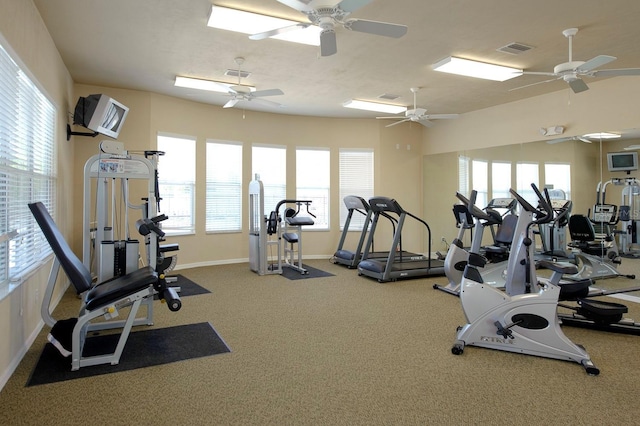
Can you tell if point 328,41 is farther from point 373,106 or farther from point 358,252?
point 358,252

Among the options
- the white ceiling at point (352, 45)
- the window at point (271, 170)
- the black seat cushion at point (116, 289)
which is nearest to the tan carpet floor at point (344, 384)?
the black seat cushion at point (116, 289)

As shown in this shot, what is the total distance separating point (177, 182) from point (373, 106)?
3.71m

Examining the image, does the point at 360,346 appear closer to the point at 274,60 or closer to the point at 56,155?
the point at 274,60

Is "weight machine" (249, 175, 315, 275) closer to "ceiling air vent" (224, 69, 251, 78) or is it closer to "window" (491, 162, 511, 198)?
"ceiling air vent" (224, 69, 251, 78)

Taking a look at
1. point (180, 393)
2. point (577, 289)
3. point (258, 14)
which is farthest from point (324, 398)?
point (258, 14)

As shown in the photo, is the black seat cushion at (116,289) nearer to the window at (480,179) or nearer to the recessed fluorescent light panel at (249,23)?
the recessed fluorescent light panel at (249,23)

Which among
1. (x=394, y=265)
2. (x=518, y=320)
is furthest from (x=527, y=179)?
(x=518, y=320)

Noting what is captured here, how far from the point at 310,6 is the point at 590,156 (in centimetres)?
494

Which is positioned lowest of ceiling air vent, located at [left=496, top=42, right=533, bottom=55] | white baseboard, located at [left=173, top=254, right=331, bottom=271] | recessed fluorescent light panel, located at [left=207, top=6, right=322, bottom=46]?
white baseboard, located at [left=173, top=254, right=331, bottom=271]

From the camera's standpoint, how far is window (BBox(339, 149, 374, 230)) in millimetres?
8570

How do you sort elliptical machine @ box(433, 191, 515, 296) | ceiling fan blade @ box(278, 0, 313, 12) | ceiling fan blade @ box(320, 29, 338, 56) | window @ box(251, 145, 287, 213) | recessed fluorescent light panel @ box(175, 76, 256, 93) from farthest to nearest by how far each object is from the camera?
1. window @ box(251, 145, 287, 213)
2. recessed fluorescent light panel @ box(175, 76, 256, 93)
3. elliptical machine @ box(433, 191, 515, 296)
4. ceiling fan blade @ box(320, 29, 338, 56)
5. ceiling fan blade @ box(278, 0, 313, 12)

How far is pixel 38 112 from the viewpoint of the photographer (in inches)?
153

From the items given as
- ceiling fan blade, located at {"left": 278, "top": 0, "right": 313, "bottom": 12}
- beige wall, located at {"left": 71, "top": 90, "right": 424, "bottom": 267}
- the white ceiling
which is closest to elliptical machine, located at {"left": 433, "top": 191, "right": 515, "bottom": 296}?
the white ceiling

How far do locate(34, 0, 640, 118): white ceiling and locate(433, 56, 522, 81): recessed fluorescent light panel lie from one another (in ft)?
0.30
